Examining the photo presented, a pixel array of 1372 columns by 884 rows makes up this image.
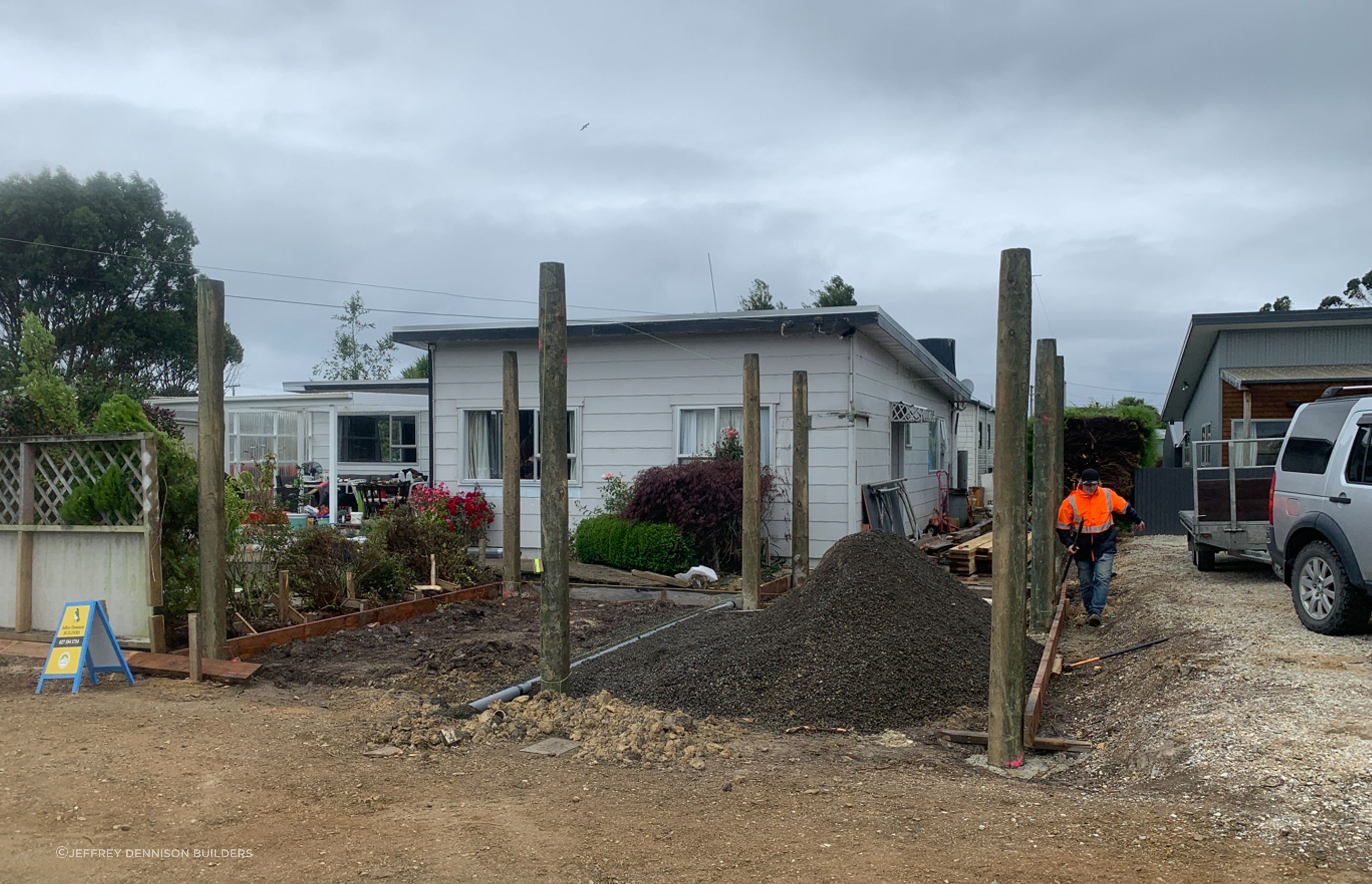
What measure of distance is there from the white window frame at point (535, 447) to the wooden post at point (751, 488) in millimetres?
5256

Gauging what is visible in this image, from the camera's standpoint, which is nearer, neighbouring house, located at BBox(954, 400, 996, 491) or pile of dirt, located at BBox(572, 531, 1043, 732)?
pile of dirt, located at BBox(572, 531, 1043, 732)

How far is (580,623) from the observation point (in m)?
11.0

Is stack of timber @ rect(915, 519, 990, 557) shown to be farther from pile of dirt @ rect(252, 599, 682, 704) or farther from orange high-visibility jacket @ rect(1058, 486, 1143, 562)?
pile of dirt @ rect(252, 599, 682, 704)

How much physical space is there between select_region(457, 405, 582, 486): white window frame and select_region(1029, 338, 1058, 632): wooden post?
7452 millimetres

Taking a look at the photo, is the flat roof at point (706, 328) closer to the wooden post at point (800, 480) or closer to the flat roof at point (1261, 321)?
the wooden post at point (800, 480)

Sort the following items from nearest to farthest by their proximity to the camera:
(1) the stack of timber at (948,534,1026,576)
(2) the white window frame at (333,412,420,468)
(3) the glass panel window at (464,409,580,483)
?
(1) the stack of timber at (948,534,1026,576), (3) the glass panel window at (464,409,580,483), (2) the white window frame at (333,412,420,468)

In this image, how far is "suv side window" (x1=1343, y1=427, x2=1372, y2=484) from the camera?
8.49 metres

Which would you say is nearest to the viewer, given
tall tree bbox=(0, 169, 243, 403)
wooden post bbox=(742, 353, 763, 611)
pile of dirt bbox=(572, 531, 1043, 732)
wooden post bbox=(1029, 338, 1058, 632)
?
pile of dirt bbox=(572, 531, 1043, 732)

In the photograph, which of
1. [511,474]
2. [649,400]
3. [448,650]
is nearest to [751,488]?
[511,474]

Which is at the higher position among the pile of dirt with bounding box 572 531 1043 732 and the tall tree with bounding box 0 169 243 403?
the tall tree with bounding box 0 169 243 403

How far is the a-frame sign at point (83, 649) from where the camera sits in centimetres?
755

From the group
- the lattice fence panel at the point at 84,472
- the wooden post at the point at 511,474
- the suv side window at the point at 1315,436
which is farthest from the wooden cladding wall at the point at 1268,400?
the lattice fence panel at the point at 84,472

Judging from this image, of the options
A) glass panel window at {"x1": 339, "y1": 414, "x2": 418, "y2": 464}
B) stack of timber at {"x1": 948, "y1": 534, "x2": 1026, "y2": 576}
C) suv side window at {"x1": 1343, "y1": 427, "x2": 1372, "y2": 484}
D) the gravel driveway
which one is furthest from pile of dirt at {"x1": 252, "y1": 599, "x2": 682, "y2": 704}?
glass panel window at {"x1": 339, "y1": 414, "x2": 418, "y2": 464}

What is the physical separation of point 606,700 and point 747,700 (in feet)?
3.28
